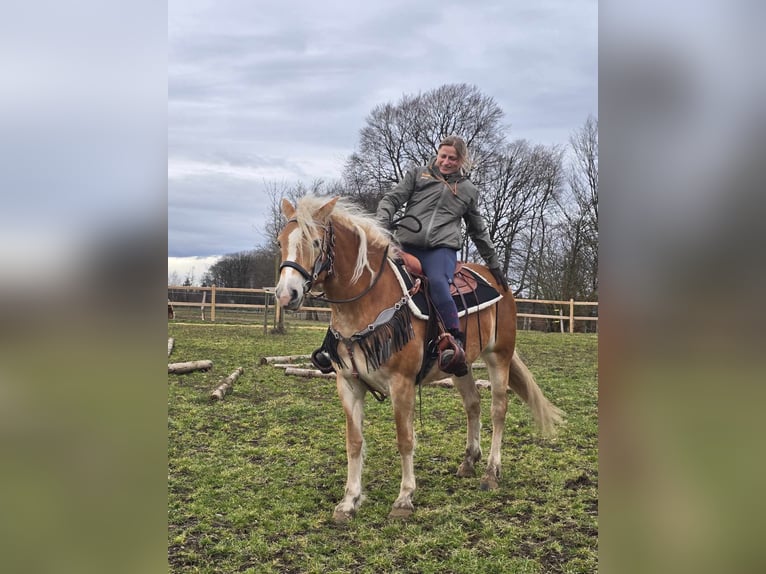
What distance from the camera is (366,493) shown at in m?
4.32

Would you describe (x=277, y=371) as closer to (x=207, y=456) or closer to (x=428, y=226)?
(x=207, y=456)

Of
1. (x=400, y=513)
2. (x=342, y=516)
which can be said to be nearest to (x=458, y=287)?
(x=400, y=513)

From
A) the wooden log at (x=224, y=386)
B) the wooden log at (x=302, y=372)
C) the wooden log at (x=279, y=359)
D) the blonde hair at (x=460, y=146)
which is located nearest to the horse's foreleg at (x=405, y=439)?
the blonde hair at (x=460, y=146)

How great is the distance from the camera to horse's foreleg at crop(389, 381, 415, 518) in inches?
151

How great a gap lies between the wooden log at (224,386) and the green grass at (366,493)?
0.16 m

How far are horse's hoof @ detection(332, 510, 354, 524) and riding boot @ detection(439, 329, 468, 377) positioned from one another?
124 centimetres

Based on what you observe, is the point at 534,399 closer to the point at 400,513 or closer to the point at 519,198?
the point at 400,513

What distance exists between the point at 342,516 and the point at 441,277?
1.88 m

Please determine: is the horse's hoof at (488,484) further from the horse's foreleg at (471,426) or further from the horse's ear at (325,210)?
the horse's ear at (325,210)

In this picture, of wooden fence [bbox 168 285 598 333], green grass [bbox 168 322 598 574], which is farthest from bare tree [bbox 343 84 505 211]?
green grass [bbox 168 322 598 574]

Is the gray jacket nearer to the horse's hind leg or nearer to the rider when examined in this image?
the rider

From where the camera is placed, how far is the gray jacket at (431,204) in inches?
163
